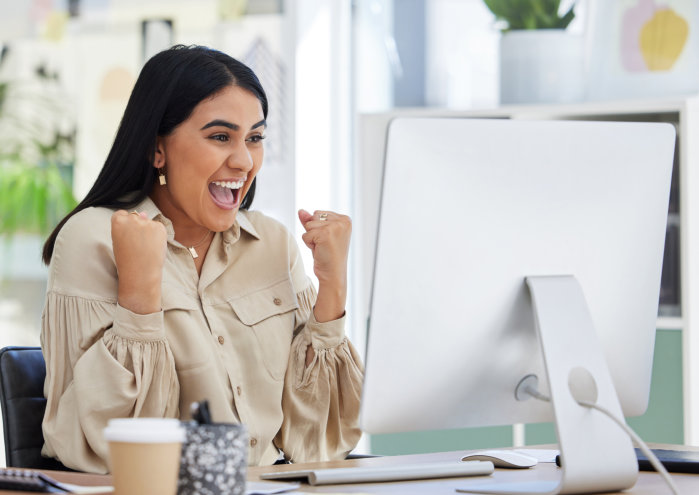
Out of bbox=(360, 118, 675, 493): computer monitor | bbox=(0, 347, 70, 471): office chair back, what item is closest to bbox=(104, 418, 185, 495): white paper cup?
bbox=(360, 118, 675, 493): computer monitor

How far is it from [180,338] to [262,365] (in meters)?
0.19

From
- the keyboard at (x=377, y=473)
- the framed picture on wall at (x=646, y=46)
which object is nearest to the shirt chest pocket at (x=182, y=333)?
the keyboard at (x=377, y=473)

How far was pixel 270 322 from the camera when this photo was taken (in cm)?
186

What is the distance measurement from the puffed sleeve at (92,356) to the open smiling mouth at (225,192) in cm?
24

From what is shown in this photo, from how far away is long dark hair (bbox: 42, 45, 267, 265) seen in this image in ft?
5.83

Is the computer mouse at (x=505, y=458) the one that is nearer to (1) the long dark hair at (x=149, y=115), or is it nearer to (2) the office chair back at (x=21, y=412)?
(2) the office chair back at (x=21, y=412)

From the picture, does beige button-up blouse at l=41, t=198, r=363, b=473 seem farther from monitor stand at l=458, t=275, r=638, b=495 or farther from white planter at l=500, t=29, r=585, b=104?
white planter at l=500, t=29, r=585, b=104

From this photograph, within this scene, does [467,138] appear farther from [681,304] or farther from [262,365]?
[681,304]

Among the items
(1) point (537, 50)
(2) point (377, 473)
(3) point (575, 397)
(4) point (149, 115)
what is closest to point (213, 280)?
(4) point (149, 115)

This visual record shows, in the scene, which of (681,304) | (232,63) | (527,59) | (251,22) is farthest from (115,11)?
(681,304)

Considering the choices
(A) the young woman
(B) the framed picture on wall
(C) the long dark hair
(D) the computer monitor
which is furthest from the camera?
(B) the framed picture on wall

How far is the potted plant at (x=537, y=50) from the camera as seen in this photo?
3275mm

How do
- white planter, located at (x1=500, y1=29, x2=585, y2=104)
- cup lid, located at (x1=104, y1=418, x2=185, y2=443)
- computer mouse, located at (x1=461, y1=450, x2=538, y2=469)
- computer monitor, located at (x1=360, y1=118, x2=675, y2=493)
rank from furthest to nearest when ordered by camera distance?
white planter, located at (x1=500, y1=29, x2=585, y2=104)
computer mouse, located at (x1=461, y1=450, x2=538, y2=469)
computer monitor, located at (x1=360, y1=118, x2=675, y2=493)
cup lid, located at (x1=104, y1=418, x2=185, y2=443)

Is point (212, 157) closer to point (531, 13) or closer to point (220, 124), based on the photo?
point (220, 124)
